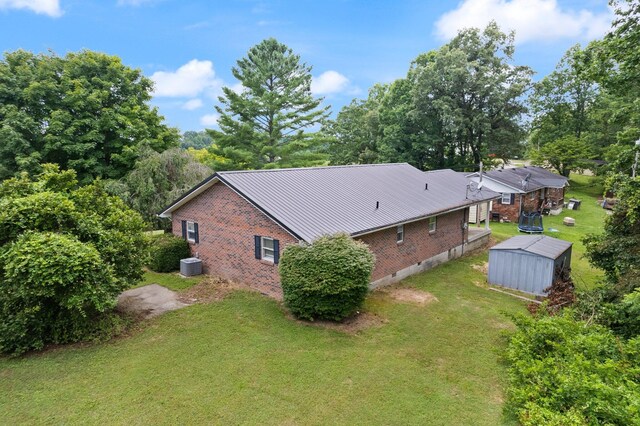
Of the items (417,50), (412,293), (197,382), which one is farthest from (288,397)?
(417,50)

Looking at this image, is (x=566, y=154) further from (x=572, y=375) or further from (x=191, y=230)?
(x=572, y=375)

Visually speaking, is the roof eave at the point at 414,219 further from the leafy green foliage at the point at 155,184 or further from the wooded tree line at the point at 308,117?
the leafy green foliage at the point at 155,184

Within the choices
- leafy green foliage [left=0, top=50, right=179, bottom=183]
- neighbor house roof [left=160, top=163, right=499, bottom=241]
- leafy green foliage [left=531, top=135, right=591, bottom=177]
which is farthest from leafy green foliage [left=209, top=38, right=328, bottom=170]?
leafy green foliage [left=531, top=135, right=591, bottom=177]

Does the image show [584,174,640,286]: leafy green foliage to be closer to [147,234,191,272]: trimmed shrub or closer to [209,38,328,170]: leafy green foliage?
[147,234,191,272]: trimmed shrub

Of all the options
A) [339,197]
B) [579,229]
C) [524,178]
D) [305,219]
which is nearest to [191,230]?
[305,219]

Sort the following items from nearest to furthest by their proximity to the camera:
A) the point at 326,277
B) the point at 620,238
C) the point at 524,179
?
the point at 326,277, the point at 620,238, the point at 524,179

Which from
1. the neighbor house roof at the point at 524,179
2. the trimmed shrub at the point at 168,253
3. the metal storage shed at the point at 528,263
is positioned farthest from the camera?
the neighbor house roof at the point at 524,179

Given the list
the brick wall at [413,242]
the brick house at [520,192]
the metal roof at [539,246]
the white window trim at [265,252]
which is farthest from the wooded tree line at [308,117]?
the white window trim at [265,252]
